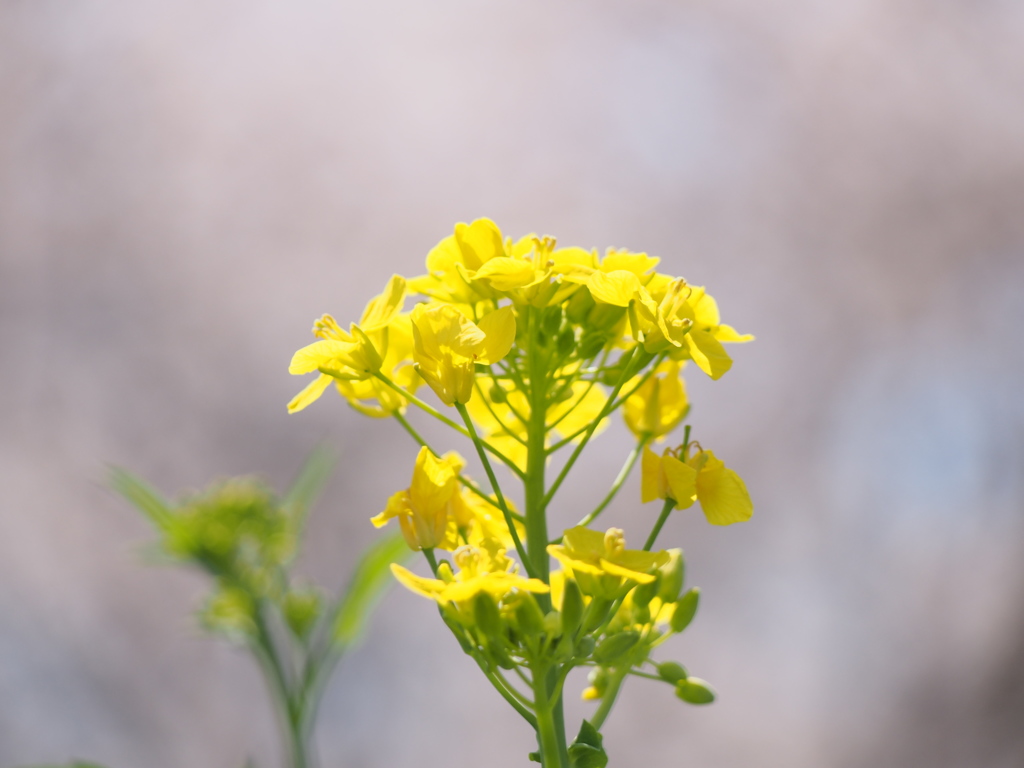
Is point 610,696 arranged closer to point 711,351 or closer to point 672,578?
point 672,578

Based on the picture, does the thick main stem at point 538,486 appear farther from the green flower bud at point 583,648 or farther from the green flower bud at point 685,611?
the green flower bud at point 685,611

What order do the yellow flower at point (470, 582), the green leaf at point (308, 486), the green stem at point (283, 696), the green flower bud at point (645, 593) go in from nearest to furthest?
the yellow flower at point (470, 582), the green flower bud at point (645, 593), the green stem at point (283, 696), the green leaf at point (308, 486)

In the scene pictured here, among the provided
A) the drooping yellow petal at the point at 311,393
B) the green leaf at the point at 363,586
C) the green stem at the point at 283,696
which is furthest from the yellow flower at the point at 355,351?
the green stem at the point at 283,696

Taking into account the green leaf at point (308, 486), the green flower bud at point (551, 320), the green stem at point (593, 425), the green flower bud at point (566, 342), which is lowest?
the green stem at point (593, 425)

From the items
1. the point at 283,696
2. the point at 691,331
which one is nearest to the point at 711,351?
the point at 691,331

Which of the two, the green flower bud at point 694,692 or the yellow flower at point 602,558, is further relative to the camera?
the green flower bud at point 694,692

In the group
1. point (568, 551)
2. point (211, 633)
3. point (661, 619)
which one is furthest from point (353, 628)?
point (568, 551)

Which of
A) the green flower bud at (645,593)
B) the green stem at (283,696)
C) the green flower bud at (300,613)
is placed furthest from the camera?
the green flower bud at (300,613)

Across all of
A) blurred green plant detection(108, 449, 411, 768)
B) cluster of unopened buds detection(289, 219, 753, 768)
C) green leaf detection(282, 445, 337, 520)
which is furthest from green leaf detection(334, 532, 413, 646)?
cluster of unopened buds detection(289, 219, 753, 768)

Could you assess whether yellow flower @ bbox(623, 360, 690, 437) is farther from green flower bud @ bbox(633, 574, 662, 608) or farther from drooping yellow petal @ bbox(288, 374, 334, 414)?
drooping yellow petal @ bbox(288, 374, 334, 414)
